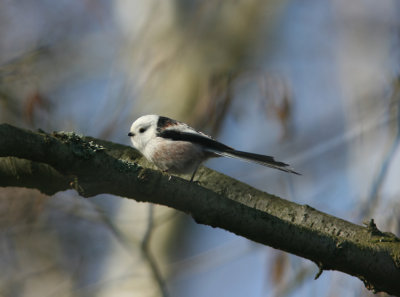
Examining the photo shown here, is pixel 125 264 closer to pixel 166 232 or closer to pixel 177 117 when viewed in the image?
pixel 166 232

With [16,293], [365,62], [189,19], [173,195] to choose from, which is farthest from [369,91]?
[16,293]

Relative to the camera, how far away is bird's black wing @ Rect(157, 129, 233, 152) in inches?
157

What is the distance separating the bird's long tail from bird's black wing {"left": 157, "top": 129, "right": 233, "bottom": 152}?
2.0 inches

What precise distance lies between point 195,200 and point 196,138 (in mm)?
1392

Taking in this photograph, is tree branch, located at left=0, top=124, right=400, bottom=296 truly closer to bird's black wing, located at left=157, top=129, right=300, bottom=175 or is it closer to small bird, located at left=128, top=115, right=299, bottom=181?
bird's black wing, located at left=157, top=129, right=300, bottom=175

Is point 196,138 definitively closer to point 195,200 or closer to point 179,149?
point 179,149

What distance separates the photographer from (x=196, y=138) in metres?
4.14

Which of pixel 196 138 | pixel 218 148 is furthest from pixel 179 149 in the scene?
pixel 218 148

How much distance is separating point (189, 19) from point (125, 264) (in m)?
3.85

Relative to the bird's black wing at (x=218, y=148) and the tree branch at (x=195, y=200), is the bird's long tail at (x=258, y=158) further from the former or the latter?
the tree branch at (x=195, y=200)

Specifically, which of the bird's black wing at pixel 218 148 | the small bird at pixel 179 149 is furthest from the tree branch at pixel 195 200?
the small bird at pixel 179 149

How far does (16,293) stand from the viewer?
19.6ft

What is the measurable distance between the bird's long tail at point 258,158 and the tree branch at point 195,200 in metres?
0.70

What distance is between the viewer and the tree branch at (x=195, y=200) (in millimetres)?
2564
